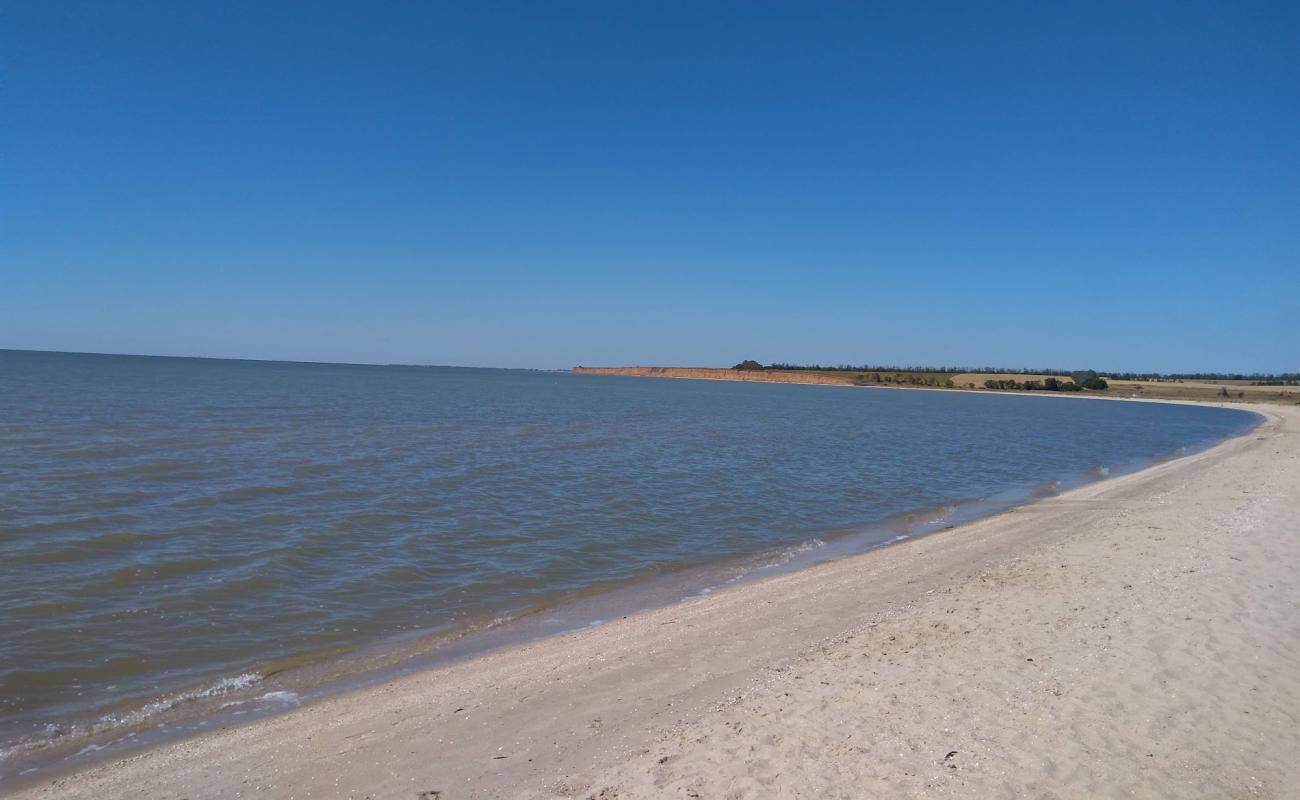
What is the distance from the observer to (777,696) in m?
5.75

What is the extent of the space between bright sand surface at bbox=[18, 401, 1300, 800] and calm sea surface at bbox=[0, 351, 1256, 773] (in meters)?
1.68

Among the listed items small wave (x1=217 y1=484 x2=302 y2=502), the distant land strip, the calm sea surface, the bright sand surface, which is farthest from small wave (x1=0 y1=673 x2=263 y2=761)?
the distant land strip

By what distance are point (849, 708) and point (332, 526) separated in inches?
408

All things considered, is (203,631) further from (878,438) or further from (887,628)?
(878,438)

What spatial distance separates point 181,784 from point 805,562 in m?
9.01

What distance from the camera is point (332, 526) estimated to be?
1270 cm

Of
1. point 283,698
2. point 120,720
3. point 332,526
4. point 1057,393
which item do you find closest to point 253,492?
point 332,526

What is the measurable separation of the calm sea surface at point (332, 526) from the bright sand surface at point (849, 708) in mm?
1680

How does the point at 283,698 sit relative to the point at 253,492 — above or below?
below

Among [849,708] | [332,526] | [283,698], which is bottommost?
[283,698]

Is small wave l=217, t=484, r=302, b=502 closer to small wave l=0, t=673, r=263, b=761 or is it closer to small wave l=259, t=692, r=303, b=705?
small wave l=0, t=673, r=263, b=761

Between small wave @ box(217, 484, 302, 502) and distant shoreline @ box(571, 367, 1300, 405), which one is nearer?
small wave @ box(217, 484, 302, 502)

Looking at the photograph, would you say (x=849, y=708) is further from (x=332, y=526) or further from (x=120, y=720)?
(x=332, y=526)

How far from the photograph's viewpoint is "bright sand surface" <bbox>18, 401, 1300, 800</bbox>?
4551mm
